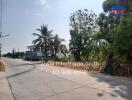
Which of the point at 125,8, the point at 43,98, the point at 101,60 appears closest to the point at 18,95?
the point at 43,98

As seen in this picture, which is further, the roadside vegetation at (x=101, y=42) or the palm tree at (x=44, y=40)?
the palm tree at (x=44, y=40)

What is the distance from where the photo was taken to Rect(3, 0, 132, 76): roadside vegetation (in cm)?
1784

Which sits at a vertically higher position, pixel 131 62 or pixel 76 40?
pixel 76 40

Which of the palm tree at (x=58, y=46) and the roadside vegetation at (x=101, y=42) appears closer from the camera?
the roadside vegetation at (x=101, y=42)

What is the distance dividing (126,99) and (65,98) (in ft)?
7.67

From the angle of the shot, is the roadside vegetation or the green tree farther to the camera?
the green tree

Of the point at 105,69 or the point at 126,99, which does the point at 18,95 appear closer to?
the point at 126,99

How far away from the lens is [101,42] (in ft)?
103

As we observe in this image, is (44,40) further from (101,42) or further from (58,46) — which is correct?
(101,42)

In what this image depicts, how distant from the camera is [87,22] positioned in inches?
2007

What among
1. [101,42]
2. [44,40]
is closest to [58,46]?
[44,40]

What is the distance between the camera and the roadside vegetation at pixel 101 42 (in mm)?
17844

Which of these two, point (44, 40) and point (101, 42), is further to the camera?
point (44, 40)

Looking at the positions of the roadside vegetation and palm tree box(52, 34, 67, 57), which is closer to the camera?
the roadside vegetation
